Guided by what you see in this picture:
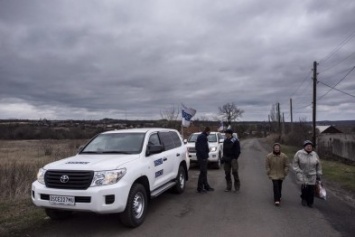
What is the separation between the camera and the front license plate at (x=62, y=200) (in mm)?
6850

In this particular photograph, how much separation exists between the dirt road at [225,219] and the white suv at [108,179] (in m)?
0.40

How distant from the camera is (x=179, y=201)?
9930mm

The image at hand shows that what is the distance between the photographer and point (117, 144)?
876 centimetres

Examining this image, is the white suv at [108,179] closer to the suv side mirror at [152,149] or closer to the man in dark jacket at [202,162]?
the suv side mirror at [152,149]

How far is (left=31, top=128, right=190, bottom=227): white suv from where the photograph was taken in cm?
681

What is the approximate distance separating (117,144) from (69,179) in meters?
1.92

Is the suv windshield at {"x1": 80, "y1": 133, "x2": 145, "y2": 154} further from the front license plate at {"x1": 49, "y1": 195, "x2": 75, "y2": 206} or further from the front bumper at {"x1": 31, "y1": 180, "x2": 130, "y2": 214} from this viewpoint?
the front license plate at {"x1": 49, "y1": 195, "x2": 75, "y2": 206}

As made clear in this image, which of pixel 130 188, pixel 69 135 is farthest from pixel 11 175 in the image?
pixel 69 135

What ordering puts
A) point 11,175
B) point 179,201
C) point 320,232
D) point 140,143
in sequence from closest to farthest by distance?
point 320,232 → point 140,143 → point 179,201 → point 11,175

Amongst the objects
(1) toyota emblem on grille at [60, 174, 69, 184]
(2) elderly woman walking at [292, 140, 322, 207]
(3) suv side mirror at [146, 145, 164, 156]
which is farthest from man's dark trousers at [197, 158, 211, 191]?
(1) toyota emblem on grille at [60, 174, 69, 184]

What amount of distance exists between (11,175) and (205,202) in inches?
309

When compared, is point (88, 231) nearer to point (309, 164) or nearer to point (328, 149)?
point (309, 164)

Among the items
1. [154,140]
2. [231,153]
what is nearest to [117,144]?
[154,140]

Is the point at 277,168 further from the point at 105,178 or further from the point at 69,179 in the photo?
the point at 69,179
